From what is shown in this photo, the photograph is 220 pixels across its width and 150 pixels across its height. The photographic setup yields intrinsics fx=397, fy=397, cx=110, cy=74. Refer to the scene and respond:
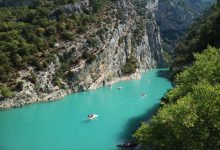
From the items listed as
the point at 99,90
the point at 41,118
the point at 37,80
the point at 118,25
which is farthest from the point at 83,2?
the point at 41,118

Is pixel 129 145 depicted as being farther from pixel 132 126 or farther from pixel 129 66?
pixel 129 66

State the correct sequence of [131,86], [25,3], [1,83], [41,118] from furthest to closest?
1. [25,3]
2. [131,86]
3. [1,83]
4. [41,118]

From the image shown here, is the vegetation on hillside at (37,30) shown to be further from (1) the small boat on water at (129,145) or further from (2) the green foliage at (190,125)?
(2) the green foliage at (190,125)

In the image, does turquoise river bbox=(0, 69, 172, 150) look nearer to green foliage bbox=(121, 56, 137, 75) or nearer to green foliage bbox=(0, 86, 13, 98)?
green foliage bbox=(0, 86, 13, 98)

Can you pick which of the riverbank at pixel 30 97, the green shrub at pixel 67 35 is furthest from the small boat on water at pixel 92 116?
the green shrub at pixel 67 35

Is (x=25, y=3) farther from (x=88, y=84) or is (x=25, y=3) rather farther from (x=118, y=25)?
(x=88, y=84)

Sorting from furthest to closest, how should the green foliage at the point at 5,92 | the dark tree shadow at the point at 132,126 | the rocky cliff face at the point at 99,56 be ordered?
1. the rocky cliff face at the point at 99,56
2. the green foliage at the point at 5,92
3. the dark tree shadow at the point at 132,126

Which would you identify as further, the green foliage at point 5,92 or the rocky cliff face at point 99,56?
the rocky cliff face at point 99,56
